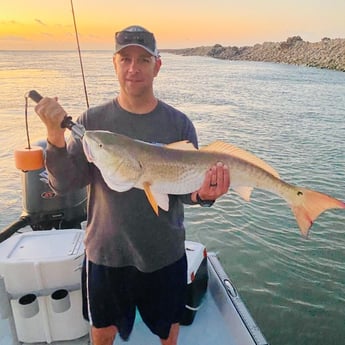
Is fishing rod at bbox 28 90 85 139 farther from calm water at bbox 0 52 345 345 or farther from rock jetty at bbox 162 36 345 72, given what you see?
rock jetty at bbox 162 36 345 72

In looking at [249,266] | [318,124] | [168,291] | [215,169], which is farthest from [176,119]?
[318,124]

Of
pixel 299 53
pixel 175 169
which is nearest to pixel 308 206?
pixel 175 169

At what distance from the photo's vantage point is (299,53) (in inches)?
3617

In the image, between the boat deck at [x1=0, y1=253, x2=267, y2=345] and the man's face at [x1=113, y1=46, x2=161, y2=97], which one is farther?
the boat deck at [x1=0, y1=253, x2=267, y2=345]

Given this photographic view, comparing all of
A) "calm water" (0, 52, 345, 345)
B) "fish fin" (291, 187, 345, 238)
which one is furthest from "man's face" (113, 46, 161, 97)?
"calm water" (0, 52, 345, 345)

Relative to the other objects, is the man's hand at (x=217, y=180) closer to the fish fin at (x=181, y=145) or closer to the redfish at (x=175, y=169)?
the redfish at (x=175, y=169)

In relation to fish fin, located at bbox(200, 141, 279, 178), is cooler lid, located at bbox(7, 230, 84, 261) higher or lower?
lower

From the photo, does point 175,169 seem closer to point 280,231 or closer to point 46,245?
point 46,245

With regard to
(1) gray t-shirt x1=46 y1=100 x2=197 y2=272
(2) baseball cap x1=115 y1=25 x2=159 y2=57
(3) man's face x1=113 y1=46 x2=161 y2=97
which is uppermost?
(2) baseball cap x1=115 y1=25 x2=159 y2=57

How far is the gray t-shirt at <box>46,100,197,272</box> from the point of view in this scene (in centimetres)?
276

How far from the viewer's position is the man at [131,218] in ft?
8.86

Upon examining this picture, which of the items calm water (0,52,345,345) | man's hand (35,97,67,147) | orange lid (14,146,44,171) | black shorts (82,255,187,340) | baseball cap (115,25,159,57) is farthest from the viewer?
calm water (0,52,345,345)

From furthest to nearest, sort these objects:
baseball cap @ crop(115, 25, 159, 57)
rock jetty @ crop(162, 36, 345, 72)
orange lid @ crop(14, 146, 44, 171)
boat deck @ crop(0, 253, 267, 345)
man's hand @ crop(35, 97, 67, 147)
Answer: rock jetty @ crop(162, 36, 345, 72) → orange lid @ crop(14, 146, 44, 171) → boat deck @ crop(0, 253, 267, 345) → baseball cap @ crop(115, 25, 159, 57) → man's hand @ crop(35, 97, 67, 147)

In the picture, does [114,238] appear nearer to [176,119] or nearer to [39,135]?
[176,119]
